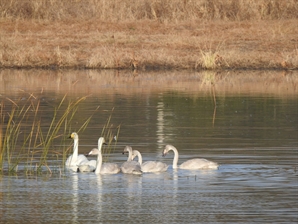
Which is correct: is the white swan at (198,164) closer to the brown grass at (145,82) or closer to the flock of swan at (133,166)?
the flock of swan at (133,166)

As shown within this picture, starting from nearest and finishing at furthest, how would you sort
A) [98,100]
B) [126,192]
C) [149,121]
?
[126,192], [149,121], [98,100]

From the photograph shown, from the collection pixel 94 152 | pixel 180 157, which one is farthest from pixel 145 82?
pixel 94 152

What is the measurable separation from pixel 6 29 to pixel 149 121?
23275mm

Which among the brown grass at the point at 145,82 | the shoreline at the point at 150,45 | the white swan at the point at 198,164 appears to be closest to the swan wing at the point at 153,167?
the white swan at the point at 198,164

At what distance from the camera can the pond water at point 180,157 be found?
10914 mm

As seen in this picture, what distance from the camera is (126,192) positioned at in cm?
1214

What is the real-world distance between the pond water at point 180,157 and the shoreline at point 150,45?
15.4 feet

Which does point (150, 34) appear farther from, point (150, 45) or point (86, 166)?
point (86, 166)

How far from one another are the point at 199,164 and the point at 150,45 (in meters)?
24.2

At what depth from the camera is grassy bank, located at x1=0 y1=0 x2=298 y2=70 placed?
34.0 meters

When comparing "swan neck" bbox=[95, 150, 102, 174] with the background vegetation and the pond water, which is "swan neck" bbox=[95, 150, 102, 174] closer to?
the pond water

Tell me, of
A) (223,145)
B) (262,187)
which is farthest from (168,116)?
(262,187)

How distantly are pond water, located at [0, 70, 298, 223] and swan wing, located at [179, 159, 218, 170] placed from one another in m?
0.09

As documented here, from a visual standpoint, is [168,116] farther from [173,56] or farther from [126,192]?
[173,56]
